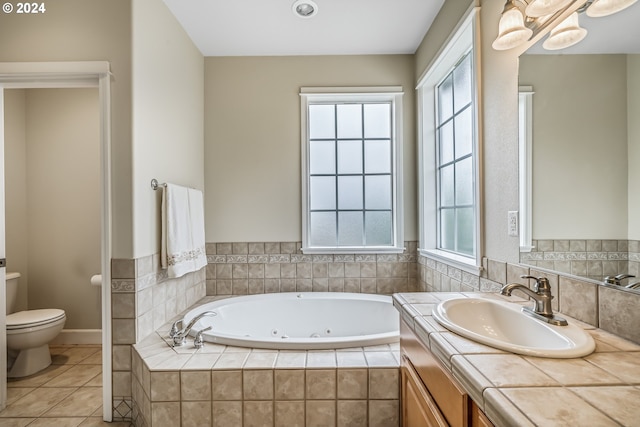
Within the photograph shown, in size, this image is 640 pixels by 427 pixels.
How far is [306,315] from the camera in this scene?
2570mm

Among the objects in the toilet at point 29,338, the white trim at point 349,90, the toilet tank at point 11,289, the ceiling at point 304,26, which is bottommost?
the toilet at point 29,338

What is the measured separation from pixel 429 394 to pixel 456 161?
171cm

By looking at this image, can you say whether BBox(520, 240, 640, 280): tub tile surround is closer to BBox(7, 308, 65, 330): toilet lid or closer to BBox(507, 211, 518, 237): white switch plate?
BBox(507, 211, 518, 237): white switch plate

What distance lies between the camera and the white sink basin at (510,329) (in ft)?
2.67

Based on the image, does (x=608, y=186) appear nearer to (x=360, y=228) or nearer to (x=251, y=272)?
(x=360, y=228)

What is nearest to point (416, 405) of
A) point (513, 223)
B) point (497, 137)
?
point (513, 223)

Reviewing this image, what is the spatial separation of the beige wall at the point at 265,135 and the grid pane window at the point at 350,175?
0.59ft

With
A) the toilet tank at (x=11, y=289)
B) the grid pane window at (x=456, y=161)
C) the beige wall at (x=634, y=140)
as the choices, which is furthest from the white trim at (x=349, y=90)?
the toilet tank at (x=11, y=289)

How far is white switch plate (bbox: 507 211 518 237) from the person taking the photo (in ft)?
4.56

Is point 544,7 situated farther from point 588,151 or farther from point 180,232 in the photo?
point 180,232

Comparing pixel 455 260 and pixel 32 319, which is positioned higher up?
pixel 455 260

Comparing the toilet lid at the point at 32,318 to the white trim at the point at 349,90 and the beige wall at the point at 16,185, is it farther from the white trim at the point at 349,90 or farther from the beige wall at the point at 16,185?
the white trim at the point at 349,90

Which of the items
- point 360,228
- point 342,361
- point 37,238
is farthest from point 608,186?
point 37,238

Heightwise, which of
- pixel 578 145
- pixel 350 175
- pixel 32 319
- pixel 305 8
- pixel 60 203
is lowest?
pixel 32 319
